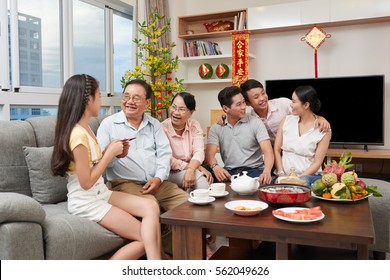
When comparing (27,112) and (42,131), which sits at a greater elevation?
(27,112)

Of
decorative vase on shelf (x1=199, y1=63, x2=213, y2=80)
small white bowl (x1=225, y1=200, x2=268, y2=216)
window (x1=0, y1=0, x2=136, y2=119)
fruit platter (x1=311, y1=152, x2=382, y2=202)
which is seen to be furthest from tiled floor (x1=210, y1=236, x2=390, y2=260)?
decorative vase on shelf (x1=199, y1=63, x2=213, y2=80)

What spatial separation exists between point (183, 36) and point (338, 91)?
194 centimetres

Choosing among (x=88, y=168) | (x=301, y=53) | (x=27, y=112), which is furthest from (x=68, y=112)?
(x=301, y=53)

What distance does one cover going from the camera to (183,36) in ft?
15.4

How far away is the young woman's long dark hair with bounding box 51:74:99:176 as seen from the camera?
1.74m

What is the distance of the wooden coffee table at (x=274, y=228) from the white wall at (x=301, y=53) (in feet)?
9.37

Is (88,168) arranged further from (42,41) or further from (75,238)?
(42,41)

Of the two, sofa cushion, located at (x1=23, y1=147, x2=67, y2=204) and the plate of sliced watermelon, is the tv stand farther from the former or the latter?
sofa cushion, located at (x1=23, y1=147, x2=67, y2=204)

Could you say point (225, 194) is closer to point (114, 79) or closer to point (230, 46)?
point (114, 79)

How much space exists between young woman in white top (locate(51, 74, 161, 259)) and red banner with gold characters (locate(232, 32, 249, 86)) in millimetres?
2712

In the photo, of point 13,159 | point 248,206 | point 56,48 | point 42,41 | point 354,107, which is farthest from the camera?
point 354,107

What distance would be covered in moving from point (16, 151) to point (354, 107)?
334 centimetres

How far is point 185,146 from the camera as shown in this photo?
2645 millimetres

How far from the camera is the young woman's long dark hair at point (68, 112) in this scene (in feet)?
5.70
